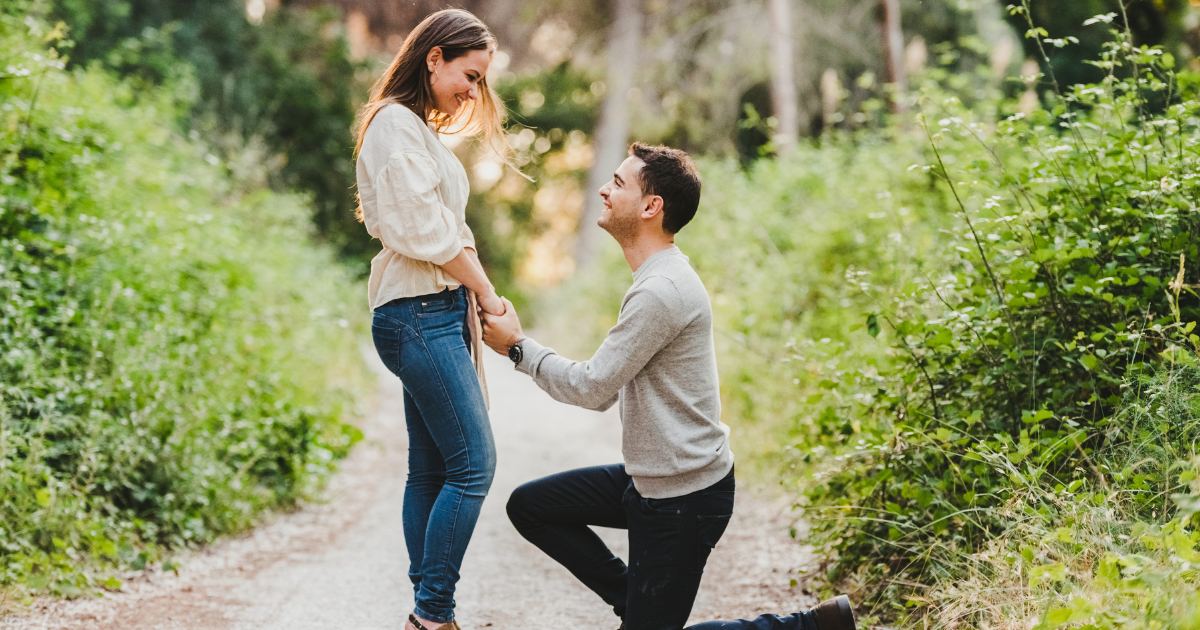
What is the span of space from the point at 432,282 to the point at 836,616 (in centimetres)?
156

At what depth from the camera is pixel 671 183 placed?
259 centimetres

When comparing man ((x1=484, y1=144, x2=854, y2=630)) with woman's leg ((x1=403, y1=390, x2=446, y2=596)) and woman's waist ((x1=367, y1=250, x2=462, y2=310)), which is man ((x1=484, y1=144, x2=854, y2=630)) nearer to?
woman's waist ((x1=367, y1=250, x2=462, y2=310))

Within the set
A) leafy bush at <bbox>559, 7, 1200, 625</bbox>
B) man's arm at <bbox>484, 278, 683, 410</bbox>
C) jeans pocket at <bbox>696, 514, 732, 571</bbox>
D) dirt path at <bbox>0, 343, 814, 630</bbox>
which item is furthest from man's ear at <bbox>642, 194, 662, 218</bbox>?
dirt path at <bbox>0, 343, 814, 630</bbox>

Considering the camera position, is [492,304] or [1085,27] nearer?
[492,304]

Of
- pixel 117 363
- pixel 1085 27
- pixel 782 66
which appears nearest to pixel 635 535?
pixel 117 363

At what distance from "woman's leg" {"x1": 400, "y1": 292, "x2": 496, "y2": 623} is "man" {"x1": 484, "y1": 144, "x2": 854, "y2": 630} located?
0.22 metres

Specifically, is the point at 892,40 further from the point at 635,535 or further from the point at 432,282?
the point at 635,535

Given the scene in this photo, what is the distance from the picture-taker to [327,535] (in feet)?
15.8

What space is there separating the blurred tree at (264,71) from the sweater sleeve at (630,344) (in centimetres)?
871

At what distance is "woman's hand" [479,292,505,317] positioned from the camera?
9.02ft

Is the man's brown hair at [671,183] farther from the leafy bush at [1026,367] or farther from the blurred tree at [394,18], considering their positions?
the blurred tree at [394,18]

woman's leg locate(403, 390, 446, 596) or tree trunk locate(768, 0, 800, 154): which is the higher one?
tree trunk locate(768, 0, 800, 154)

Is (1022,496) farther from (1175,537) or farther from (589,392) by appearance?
(589,392)

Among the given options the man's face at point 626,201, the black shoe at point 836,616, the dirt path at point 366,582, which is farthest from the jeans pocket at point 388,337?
the black shoe at point 836,616
